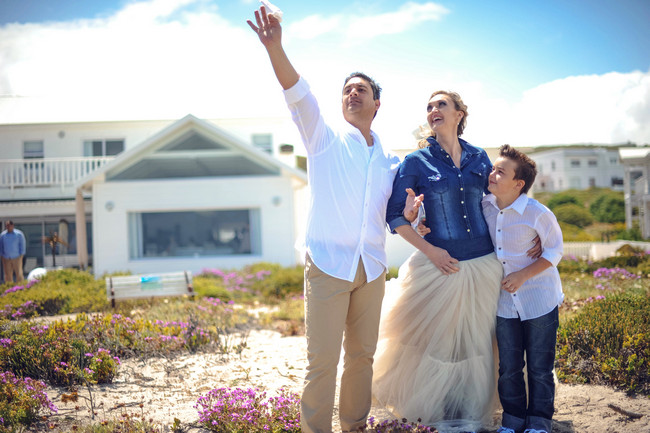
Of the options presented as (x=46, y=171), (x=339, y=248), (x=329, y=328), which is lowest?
(x=329, y=328)

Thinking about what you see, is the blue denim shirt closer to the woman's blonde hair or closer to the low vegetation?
the woman's blonde hair

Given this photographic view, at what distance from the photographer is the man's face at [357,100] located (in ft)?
11.1

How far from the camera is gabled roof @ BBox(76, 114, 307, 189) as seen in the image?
15367 millimetres

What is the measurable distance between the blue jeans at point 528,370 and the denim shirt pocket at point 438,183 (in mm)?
934

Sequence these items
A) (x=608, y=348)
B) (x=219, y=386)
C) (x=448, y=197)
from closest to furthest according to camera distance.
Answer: (x=448, y=197)
(x=608, y=348)
(x=219, y=386)

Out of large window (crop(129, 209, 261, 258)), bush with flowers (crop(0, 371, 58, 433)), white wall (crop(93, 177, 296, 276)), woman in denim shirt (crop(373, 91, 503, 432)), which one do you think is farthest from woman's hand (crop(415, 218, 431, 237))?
large window (crop(129, 209, 261, 258))

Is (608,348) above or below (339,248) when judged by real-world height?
below

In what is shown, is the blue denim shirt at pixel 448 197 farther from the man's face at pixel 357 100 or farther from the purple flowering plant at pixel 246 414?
the purple flowering plant at pixel 246 414

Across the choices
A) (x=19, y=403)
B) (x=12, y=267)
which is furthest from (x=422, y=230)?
(x=12, y=267)

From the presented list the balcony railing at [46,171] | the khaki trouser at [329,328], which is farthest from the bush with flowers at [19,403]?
the balcony railing at [46,171]

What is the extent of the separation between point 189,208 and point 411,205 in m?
13.1

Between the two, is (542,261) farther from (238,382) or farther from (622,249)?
(622,249)

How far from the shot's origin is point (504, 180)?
349 centimetres

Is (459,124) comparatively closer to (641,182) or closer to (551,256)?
(551,256)
